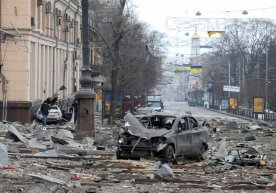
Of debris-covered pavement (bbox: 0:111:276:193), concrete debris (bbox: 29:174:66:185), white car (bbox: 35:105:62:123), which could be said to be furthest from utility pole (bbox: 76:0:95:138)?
white car (bbox: 35:105:62:123)

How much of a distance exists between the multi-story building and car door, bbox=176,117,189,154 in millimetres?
18848

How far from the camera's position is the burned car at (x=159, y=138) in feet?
59.2

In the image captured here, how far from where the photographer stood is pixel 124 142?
1834cm

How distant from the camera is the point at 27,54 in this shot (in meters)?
38.8

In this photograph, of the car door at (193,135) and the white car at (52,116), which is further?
the white car at (52,116)

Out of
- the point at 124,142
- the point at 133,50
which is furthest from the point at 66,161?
the point at 133,50

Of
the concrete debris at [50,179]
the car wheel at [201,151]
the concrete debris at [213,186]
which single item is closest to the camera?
the concrete debris at [50,179]

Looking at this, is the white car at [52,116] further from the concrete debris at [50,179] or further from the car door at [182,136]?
the concrete debris at [50,179]

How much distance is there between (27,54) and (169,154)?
22.4 metres

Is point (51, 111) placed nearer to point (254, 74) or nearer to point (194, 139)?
point (194, 139)

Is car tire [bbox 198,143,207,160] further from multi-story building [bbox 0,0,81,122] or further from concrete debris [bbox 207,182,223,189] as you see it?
A: multi-story building [bbox 0,0,81,122]

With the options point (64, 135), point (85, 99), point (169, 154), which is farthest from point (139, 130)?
point (85, 99)

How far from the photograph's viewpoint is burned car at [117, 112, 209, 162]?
18.0 metres

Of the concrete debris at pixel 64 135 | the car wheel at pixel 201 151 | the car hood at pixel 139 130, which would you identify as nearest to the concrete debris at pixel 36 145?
the concrete debris at pixel 64 135
